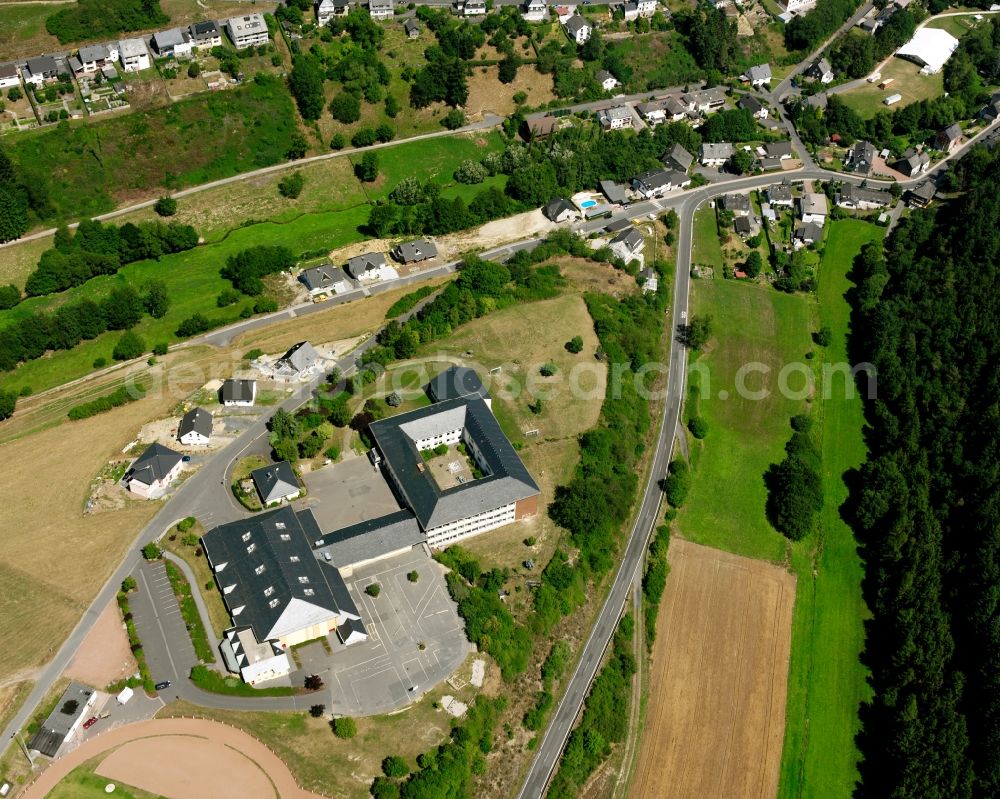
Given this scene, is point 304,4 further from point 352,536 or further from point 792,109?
point 352,536

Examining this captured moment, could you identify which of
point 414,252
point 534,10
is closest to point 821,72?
point 534,10

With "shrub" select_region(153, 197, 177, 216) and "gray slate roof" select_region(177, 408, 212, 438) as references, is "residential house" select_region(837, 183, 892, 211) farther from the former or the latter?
"shrub" select_region(153, 197, 177, 216)

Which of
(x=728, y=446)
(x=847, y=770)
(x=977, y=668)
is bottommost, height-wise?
(x=847, y=770)

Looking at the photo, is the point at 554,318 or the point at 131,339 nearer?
the point at 131,339

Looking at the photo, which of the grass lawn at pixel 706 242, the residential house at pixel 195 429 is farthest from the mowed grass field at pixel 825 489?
the residential house at pixel 195 429

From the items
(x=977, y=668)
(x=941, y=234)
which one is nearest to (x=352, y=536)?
(x=977, y=668)

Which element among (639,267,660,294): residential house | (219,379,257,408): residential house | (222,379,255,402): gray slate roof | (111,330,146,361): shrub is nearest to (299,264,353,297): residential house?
(222,379,255,402): gray slate roof

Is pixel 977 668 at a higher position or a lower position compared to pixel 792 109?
lower
